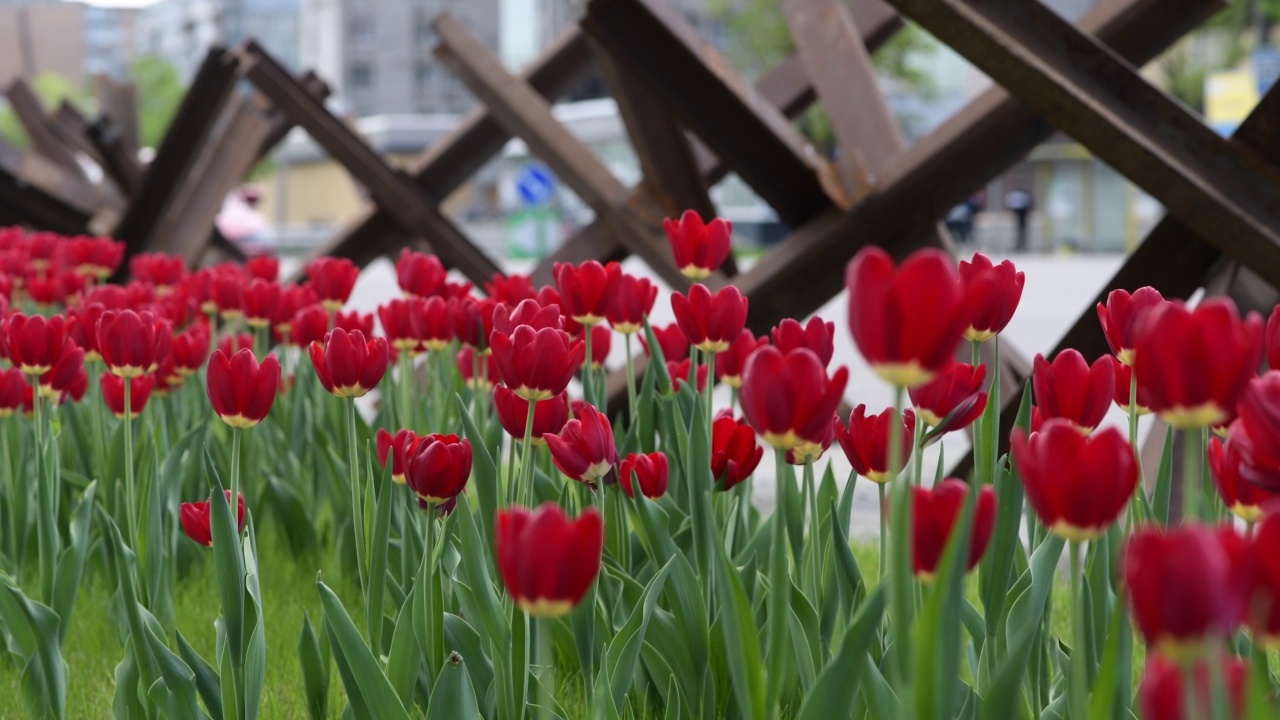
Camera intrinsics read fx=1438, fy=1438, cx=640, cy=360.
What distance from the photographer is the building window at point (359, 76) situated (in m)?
73.7

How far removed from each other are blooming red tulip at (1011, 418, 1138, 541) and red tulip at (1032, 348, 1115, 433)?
0.43 metres

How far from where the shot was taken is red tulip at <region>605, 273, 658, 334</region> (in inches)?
68.8

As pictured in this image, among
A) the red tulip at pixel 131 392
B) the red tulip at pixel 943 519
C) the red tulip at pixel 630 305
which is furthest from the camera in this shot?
the red tulip at pixel 131 392

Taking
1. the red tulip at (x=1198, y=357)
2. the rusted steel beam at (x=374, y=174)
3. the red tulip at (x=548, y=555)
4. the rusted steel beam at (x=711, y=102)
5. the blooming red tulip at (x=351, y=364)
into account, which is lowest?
the red tulip at (x=548, y=555)

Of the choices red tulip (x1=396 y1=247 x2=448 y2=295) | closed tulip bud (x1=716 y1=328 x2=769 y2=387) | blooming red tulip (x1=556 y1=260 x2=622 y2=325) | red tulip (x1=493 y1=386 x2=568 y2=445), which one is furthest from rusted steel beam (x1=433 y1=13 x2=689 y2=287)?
red tulip (x1=493 y1=386 x2=568 y2=445)

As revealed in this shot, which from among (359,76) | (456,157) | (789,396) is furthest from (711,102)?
(359,76)

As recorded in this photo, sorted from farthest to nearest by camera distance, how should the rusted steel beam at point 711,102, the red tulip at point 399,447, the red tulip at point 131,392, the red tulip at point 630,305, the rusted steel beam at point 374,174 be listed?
the rusted steel beam at point 374,174 < the rusted steel beam at point 711,102 < the red tulip at point 131,392 < the red tulip at point 630,305 < the red tulip at point 399,447

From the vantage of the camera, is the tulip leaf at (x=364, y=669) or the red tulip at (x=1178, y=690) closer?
the red tulip at (x=1178, y=690)

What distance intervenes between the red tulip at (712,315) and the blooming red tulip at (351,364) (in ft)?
1.01

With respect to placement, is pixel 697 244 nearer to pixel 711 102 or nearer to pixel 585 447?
pixel 585 447

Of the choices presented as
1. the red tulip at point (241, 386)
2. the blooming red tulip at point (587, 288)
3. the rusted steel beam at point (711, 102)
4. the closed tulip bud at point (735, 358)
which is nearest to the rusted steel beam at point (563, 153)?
the rusted steel beam at point (711, 102)

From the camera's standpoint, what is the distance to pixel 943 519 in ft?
2.86

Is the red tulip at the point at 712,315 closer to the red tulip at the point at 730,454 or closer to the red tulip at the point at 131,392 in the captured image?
the red tulip at the point at 730,454

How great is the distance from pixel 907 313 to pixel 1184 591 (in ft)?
0.61
